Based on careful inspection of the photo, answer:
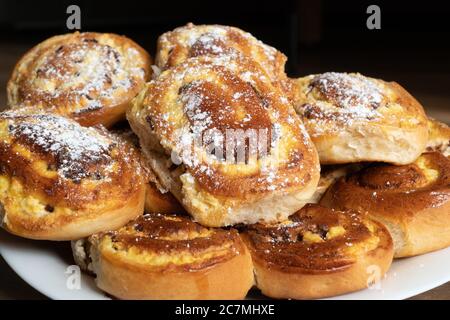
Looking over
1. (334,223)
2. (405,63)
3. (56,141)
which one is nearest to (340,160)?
(334,223)

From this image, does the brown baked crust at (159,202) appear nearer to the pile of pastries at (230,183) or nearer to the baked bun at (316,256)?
the pile of pastries at (230,183)

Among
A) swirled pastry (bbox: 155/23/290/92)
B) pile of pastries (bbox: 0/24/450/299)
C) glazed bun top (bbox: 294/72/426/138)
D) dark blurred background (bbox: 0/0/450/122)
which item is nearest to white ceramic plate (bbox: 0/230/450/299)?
pile of pastries (bbox: 0/24/450/299)

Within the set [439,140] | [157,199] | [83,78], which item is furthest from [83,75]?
[439,140]

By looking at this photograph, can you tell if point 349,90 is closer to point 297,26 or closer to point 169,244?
point 169,244

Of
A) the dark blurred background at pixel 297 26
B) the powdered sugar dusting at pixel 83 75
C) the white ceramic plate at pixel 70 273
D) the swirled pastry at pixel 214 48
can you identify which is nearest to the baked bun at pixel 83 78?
the powdered sugar dusting at pixel 83 75

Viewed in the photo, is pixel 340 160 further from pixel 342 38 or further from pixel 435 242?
pixel 342 38
